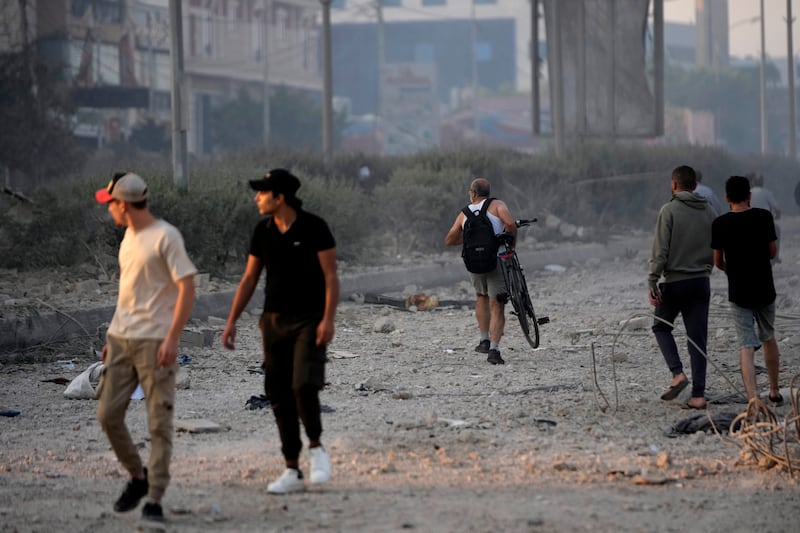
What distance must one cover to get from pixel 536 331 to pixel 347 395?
3097 millimetres

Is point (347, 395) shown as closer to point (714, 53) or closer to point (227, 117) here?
point (227, 117)

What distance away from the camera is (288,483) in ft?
A: 22.4

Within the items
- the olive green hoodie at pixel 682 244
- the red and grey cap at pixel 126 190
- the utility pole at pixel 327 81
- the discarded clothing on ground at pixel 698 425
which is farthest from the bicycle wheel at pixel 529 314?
the utility pole at pixel 327 81

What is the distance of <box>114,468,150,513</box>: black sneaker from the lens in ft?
21.4

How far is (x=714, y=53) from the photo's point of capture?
114m

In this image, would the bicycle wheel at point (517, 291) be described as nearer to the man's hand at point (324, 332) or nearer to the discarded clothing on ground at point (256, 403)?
the discarded clothing on ground at point (256, 403)

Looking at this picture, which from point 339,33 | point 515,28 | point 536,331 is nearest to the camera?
point 536,331

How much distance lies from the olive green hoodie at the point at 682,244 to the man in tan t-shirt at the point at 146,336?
13.5 ft

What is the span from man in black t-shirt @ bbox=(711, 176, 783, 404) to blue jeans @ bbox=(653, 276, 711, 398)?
0.37 metres

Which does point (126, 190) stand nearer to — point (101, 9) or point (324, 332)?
point (324, 332)

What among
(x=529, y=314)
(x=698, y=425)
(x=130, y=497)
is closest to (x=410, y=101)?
(x=529, y=314)

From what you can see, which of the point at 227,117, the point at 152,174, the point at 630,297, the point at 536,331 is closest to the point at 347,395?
the point at 536,331

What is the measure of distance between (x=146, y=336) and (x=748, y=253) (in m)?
4.35

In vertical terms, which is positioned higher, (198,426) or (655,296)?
(655,296)
